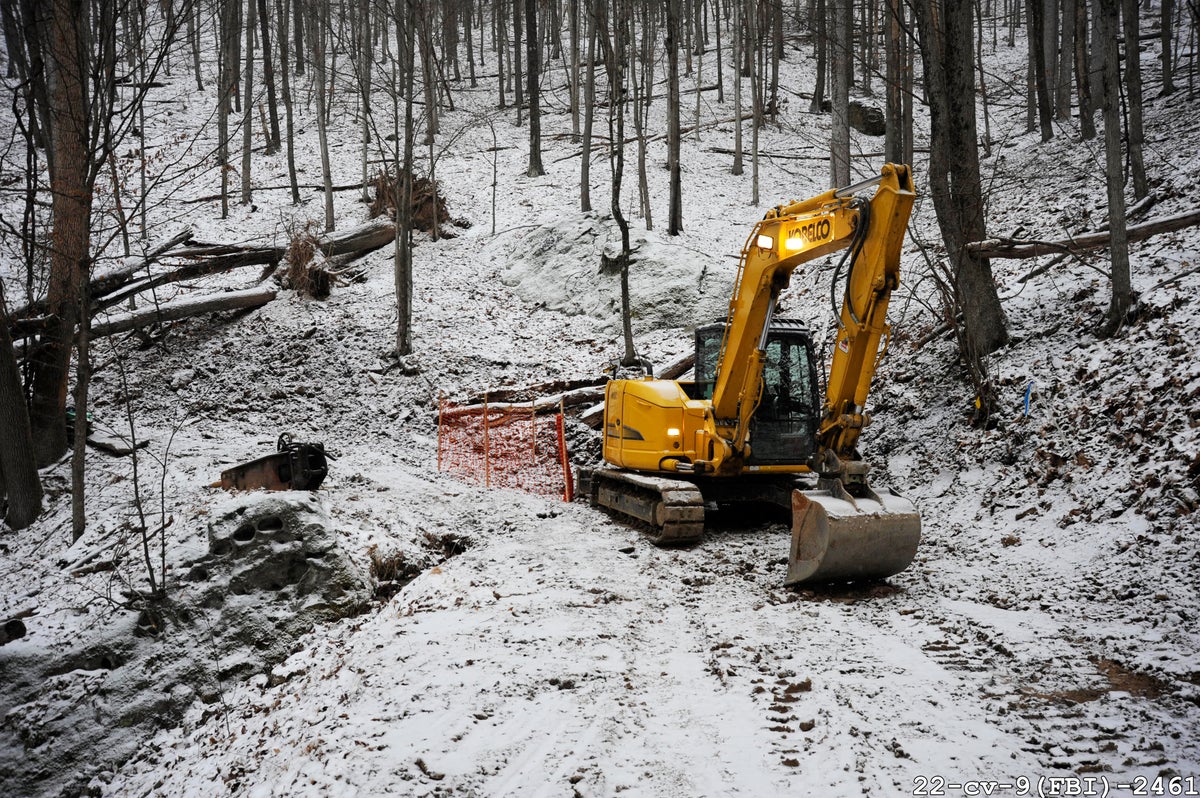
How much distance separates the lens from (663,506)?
8.46 metres

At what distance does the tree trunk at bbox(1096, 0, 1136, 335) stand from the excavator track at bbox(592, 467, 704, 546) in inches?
210

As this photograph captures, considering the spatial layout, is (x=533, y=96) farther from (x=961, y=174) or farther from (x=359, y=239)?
(x=961, y=174)

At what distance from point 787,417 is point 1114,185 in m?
4.59

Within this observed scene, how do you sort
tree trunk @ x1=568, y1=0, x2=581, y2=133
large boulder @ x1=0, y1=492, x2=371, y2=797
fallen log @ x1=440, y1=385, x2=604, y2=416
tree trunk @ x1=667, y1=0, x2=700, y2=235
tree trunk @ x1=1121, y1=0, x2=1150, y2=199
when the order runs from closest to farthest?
large boulder @ x1=0, y1=492, x2=371, y2=797, tree trunk @ x1=1121, y1=0, x2=1150, y2=199, fallen log @ x1=440, y1=385, x2=604, y2=416, tree trunk @ x1=667, y1=0, x2=700, y2=235, tree trunk @ x1=568, y1=0, x2=581, y2=133

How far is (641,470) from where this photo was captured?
9781 mm

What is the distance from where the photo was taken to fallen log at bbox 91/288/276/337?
15.6 meters

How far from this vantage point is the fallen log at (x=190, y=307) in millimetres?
15602

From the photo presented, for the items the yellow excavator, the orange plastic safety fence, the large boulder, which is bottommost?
the orange plastic safety fence

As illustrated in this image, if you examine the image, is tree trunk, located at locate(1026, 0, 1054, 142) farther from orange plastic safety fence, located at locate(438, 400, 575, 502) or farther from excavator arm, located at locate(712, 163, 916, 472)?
excavator arm, located at locate(712, 163, 916, 472)

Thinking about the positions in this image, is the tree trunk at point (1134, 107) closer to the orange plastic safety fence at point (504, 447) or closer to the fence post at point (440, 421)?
the orange plastic safety fence at point (504, 447)

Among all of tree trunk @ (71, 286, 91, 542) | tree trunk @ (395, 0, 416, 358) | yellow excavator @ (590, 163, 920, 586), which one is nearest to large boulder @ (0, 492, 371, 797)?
tree trunk @ (71, 286, 91, 542)

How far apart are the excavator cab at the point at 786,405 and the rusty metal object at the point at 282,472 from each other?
5369mm

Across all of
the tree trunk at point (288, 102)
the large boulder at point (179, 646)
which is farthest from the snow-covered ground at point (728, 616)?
the tree trunk at point (288, 102)

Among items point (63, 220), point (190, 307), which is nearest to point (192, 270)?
point (190, 307)
